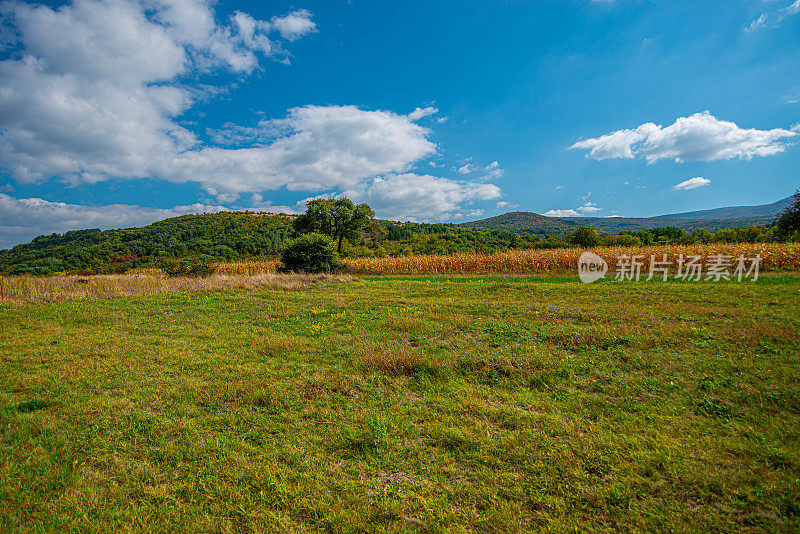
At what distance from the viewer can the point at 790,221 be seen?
37.8 metres

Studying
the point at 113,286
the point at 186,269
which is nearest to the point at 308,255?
the point at 186,269

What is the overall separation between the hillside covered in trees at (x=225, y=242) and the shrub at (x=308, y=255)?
Answer: 56.6 inches

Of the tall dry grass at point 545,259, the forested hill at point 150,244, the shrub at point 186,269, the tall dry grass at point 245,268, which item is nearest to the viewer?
the tall dry grass at point 545,259

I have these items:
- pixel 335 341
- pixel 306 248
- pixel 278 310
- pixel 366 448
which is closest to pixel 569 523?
pixel 366 448

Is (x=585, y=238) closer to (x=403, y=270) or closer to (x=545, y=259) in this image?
(x=545, y=259)

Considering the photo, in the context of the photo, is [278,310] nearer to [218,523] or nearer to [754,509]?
[218,523]

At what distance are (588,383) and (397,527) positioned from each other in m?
4.39

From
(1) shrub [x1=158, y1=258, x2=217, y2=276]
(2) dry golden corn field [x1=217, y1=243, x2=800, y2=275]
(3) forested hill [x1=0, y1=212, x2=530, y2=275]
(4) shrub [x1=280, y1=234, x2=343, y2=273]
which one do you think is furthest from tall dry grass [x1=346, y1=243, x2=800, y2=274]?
(1) shrub [x1=158, y1=258, x2=217, y2=276]

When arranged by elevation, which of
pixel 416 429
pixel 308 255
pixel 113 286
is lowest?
pixel 416 429

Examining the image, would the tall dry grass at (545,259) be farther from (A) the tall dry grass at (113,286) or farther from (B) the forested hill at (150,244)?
(B) the forested hill at (150,244)

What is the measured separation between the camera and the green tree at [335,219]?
43.2 m

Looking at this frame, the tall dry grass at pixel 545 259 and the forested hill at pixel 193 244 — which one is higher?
the forested hill at pixel 193 244

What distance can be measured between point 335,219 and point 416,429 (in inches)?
1628

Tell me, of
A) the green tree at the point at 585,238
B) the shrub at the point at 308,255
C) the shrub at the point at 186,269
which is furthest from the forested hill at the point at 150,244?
the green tree at the point at 585,238
